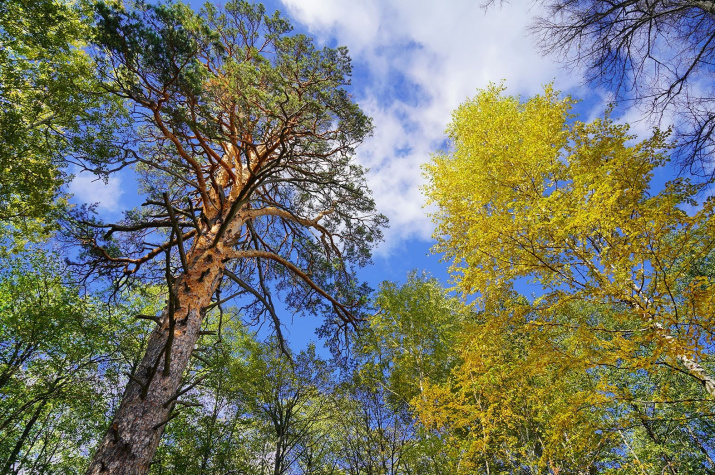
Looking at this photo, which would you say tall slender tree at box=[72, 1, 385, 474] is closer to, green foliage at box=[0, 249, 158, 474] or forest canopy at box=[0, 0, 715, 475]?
forest canopy at box=[0, 0, 715, 475]

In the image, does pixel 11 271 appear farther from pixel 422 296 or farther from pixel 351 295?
pixel 422 296

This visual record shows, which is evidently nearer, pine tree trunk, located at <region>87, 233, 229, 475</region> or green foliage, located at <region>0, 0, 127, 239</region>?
pine tree trunk, located at <region>87, 233, 229, 475</region>

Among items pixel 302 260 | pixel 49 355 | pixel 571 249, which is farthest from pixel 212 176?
pixel 49 355

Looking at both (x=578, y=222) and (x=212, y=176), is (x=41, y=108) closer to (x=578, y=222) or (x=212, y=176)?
(x=212, y=176)

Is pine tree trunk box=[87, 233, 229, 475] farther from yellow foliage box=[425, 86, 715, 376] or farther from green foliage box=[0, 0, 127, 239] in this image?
yellow foliage box=[425, 86, 715, 376]

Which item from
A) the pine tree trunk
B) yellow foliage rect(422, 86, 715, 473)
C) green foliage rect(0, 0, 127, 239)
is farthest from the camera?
green foliage rect(0, 0, 127, 239)

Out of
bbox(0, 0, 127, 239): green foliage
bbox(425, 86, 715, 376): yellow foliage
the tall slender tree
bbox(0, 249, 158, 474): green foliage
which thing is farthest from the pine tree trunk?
bbox(0, 249, 158, 474): green foliage

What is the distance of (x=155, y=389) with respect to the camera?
3.17 m

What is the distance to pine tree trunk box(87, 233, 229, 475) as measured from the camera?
2.73m

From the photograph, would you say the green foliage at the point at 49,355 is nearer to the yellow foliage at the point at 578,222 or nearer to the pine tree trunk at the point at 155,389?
the pine tree trunk at the point at 155,389

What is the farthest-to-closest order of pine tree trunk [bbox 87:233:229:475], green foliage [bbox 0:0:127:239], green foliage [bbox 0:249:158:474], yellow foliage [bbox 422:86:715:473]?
green foliage [bbox 0:249:158:474] → green foliage [bbox 0:0:127:239] → yellow foliage [bbox 422:86:715:473] → pine tree trunk [bbox 87:233:229:475]

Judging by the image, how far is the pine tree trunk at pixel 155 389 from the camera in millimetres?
2729

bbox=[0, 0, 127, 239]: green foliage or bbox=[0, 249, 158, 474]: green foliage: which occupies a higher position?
bbox=[0, 0, 127, 239]: green foliage

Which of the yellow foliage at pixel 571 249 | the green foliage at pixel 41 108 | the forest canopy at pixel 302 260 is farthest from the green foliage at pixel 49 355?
the yellow foliage at pixel 571 249
